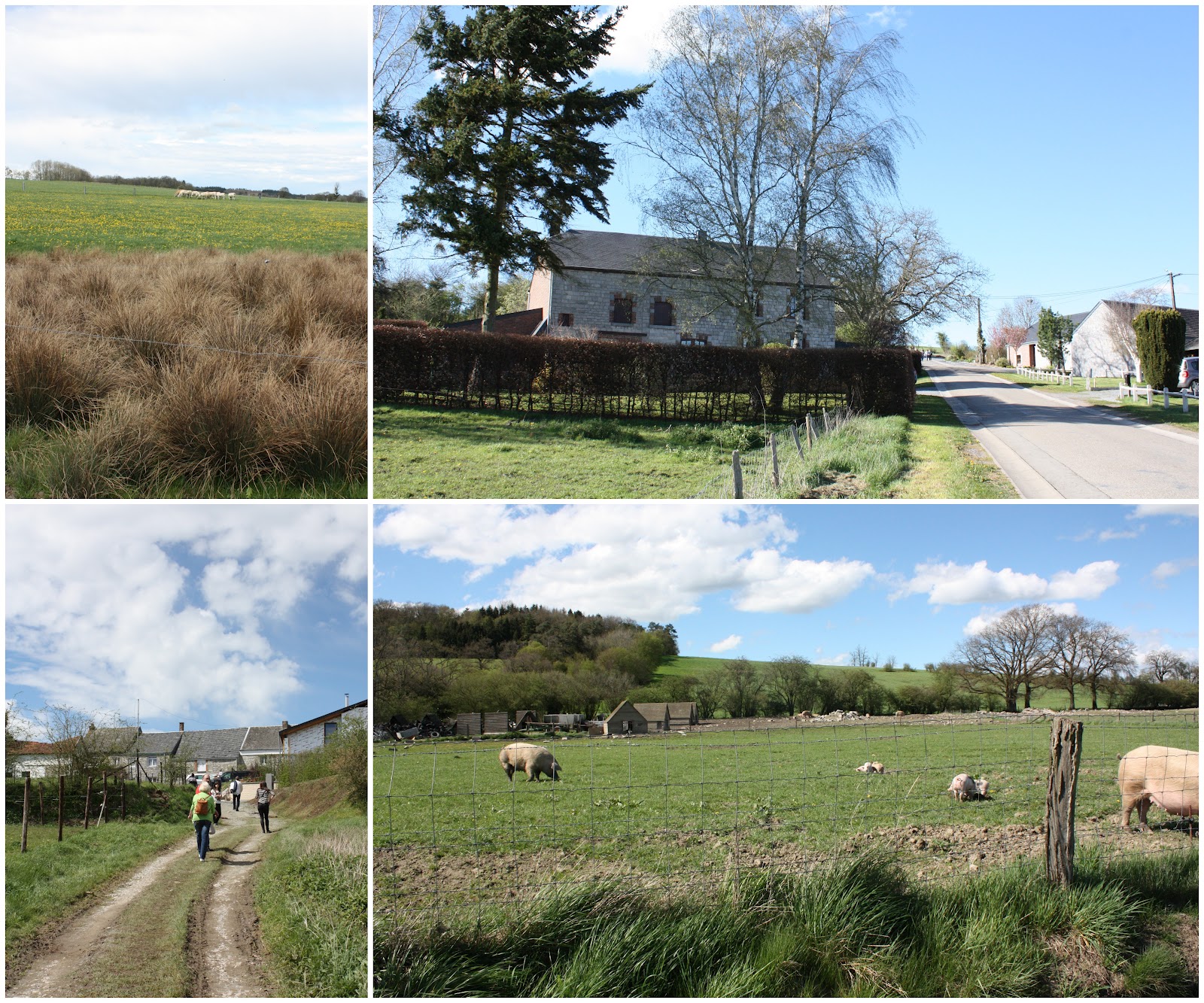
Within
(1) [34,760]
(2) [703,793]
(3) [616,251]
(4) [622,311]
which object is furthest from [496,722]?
(3) [616,251]

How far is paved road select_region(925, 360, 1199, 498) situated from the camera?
9367 millimetres

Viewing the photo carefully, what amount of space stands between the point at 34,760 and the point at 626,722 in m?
4.89

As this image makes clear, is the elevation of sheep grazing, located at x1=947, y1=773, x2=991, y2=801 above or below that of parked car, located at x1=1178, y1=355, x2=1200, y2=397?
below

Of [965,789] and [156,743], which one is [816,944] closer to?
[965,789]

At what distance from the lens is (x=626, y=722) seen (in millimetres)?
6527

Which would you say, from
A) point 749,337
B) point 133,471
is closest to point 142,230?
point 133,471

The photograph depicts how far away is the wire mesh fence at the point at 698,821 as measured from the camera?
15.2 ft

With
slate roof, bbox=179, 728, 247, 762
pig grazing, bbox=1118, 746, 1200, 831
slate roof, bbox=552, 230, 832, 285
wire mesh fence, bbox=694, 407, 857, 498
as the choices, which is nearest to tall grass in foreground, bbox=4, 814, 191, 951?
Result: slate roof, bbox=179, 728, 247, 762

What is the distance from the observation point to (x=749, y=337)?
73.1 ft

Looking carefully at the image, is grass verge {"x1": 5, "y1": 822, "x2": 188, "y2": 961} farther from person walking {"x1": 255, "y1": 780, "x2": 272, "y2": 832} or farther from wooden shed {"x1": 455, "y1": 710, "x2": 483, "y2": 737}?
wooden shed {"x1": 455, "y1": 710, "x2": 483, "y2": 737}

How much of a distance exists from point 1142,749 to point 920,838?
1.95 m

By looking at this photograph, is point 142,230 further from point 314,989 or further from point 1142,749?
point 1142,749

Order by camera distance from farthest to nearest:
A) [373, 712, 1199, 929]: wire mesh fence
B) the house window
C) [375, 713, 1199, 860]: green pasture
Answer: the house window → [375, 713, 1199, 860]: green pasture → [373, 712, 1199, 929]: wire mesh fence

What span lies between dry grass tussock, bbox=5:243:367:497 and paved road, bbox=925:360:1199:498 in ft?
25.4
